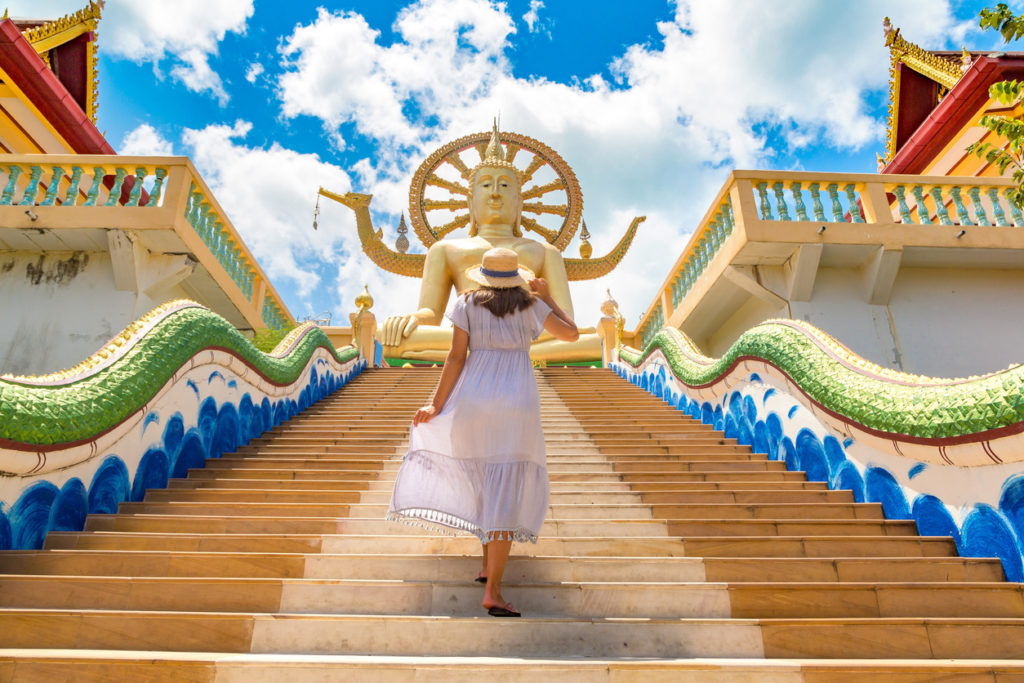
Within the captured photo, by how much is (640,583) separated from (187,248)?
6371mm

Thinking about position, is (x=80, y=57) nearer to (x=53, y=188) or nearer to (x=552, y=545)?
(x=53, y=188)

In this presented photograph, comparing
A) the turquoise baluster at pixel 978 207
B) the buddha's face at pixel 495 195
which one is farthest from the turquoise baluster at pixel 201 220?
the turquoise baluster at pixel 978 207

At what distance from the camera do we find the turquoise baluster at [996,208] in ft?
22.7

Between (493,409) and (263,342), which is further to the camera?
(263,342)

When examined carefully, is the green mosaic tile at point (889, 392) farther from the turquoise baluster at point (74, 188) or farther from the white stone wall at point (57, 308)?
the turquoise baluster at point (74, 188)

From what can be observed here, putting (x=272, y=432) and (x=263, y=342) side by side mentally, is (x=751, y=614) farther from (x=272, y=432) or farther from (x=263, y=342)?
(x=263, y=342)

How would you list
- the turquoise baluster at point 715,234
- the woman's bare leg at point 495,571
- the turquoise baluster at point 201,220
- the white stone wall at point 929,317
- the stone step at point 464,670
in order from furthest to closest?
the turquoise baluster at point 715,234 → the turquoise baluster at point 201,220 → the white stone wall at point 929,317 → the woman's bare leg at point 495,571 → the stone step at point 464,670

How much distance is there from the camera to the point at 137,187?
670 cm

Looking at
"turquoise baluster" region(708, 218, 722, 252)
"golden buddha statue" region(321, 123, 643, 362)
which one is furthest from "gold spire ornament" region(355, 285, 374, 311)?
"turquoise baluster" region(708, 218, 722, 252)

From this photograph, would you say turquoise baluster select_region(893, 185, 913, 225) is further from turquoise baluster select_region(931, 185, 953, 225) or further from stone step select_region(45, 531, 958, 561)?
stone step select_region(45, 531, 958, 561)

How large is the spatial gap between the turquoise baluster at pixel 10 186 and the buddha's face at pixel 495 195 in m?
5.28

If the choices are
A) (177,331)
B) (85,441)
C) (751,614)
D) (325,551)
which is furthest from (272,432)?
(751,614)

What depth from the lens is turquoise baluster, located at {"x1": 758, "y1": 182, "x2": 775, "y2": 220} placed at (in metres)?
6.81

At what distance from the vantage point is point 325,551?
272cm
